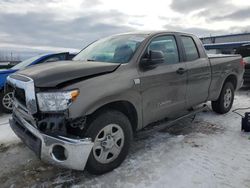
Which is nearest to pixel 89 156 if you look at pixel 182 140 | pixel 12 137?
pixel 182 140

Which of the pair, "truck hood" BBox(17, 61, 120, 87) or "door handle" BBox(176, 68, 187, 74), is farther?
"door handle" BBox(176, 68, 187, 74)

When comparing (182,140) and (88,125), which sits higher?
(88,125)

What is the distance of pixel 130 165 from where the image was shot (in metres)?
3.76

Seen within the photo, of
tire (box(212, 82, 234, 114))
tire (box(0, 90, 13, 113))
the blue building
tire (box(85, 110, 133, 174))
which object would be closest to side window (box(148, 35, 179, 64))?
tire (box(85, 110, 133, 174))

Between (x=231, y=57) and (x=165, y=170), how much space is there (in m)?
3.79

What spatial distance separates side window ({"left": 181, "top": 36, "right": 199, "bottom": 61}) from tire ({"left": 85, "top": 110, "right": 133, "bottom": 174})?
6.57 ft

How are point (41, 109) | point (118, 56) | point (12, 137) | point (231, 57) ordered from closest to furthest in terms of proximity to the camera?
point (41, 109) < point (118, 56) < point (12, 137) < point (231, 57)

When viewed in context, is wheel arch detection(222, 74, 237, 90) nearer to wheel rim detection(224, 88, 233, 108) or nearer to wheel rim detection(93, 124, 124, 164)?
wheel rim detection(224, 88, 233, 108)

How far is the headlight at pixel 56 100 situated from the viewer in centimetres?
300

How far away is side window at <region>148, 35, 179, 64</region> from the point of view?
4.27 metres

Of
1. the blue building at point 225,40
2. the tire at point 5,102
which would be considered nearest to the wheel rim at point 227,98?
the tire at point 5,102

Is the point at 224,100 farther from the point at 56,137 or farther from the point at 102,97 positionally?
the point at 56,137

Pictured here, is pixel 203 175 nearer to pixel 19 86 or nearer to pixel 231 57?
pixel 19 86

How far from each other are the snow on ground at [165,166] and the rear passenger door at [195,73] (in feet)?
2.29
